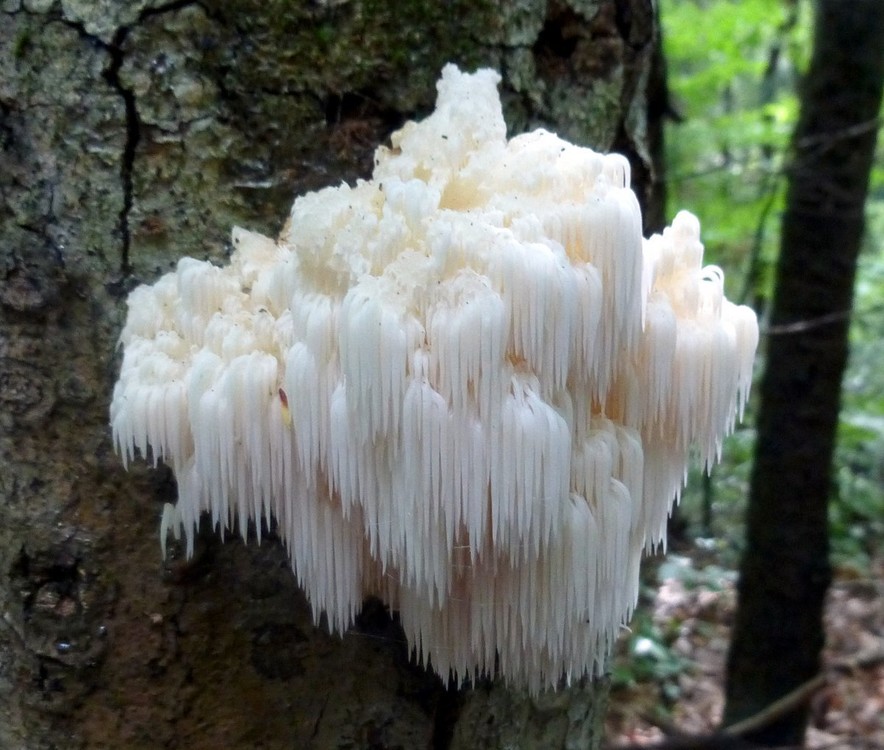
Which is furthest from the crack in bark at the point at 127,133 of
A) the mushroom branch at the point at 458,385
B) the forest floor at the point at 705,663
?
the forest floor at the point at 705,663

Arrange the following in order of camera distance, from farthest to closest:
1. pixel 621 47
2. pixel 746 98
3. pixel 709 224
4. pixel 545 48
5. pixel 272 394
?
pixel 746 98 → pixel 709 224 → pixel 621 47 → pixel 545 48 → pixel 272 394

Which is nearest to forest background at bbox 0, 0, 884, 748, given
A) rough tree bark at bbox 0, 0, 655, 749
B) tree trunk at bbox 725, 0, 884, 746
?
rough tree bark at bbox 0, 0, 655, 749

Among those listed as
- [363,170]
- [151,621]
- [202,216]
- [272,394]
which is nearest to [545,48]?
[363,170]

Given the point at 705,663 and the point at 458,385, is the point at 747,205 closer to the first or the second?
the point at 705,663

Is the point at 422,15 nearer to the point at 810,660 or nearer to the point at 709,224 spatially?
the point at 810,660

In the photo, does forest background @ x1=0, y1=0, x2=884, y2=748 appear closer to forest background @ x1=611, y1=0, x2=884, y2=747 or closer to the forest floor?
forest background @ x1=611, y1=0, x2=884, y2=747

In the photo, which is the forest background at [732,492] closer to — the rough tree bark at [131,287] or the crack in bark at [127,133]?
the rough tree bark at [131,287]

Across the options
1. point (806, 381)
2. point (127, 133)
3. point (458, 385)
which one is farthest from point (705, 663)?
point (127, 133)
